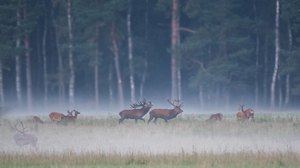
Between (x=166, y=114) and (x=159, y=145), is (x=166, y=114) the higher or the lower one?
the higher one

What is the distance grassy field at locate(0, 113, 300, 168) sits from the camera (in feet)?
59.4

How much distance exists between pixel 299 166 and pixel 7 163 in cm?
727

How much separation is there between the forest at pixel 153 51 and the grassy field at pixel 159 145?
19.1 m

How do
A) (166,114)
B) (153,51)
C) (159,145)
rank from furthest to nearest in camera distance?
(153,51) < (166,114) < (159,145)

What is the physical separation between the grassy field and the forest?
1911 centimetres

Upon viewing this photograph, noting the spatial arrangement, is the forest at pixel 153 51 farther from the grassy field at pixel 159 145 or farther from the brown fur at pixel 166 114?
the grassy field at pixel 159 145

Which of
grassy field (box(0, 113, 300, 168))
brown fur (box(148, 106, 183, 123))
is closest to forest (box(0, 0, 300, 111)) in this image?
brown fur (box(148, 106, 183, 123))

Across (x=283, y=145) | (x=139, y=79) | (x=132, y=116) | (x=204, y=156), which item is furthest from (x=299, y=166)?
(x=139, y=79)

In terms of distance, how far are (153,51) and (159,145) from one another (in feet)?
118

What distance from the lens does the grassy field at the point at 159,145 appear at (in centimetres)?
1809

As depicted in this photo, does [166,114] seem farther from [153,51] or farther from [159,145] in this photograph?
[153,51]

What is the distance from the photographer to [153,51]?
60062 millimetres

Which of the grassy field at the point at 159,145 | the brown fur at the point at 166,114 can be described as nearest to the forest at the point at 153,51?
the brown fur at the point at 166,114

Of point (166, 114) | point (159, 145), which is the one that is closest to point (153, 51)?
point (166, 114)
